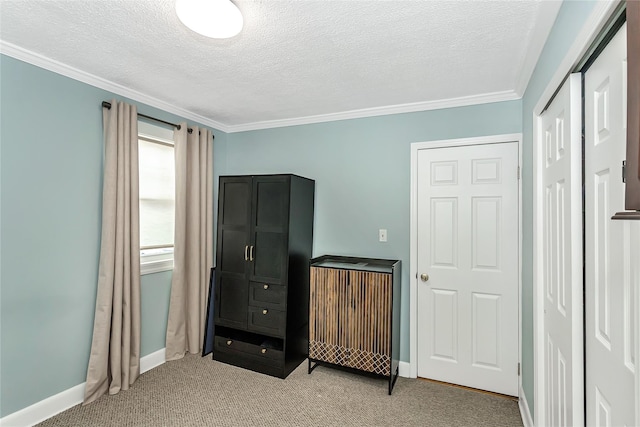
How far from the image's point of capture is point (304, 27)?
1.76m

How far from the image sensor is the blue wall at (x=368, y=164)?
9.09 feet

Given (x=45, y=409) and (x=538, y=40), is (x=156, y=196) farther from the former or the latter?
(x=538, y=40)

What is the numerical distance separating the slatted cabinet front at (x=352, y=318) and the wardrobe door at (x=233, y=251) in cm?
72

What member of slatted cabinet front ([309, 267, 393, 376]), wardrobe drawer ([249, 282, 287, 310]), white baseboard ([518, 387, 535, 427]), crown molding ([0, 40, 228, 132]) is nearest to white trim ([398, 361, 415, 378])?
slatted cabinet front ([309, 267, 393, 376])

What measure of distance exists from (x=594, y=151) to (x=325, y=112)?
2.35 meters

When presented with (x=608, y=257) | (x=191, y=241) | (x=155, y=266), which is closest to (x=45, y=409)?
(x=155, y=266)

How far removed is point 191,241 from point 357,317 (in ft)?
5.95

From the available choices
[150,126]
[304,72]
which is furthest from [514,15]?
[150,126]

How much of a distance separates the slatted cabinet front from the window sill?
1.46 metres

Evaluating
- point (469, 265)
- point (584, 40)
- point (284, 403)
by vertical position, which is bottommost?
point (284, 403)

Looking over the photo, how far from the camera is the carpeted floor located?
2236mm

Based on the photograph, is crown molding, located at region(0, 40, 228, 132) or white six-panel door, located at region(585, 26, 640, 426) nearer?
white six-panel door, located at region(585, 26, 640, 426)

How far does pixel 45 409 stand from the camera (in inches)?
87.0

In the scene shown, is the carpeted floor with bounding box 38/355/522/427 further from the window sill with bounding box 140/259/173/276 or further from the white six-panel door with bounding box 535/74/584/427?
the window sill with bounding box 140/259/173/276
